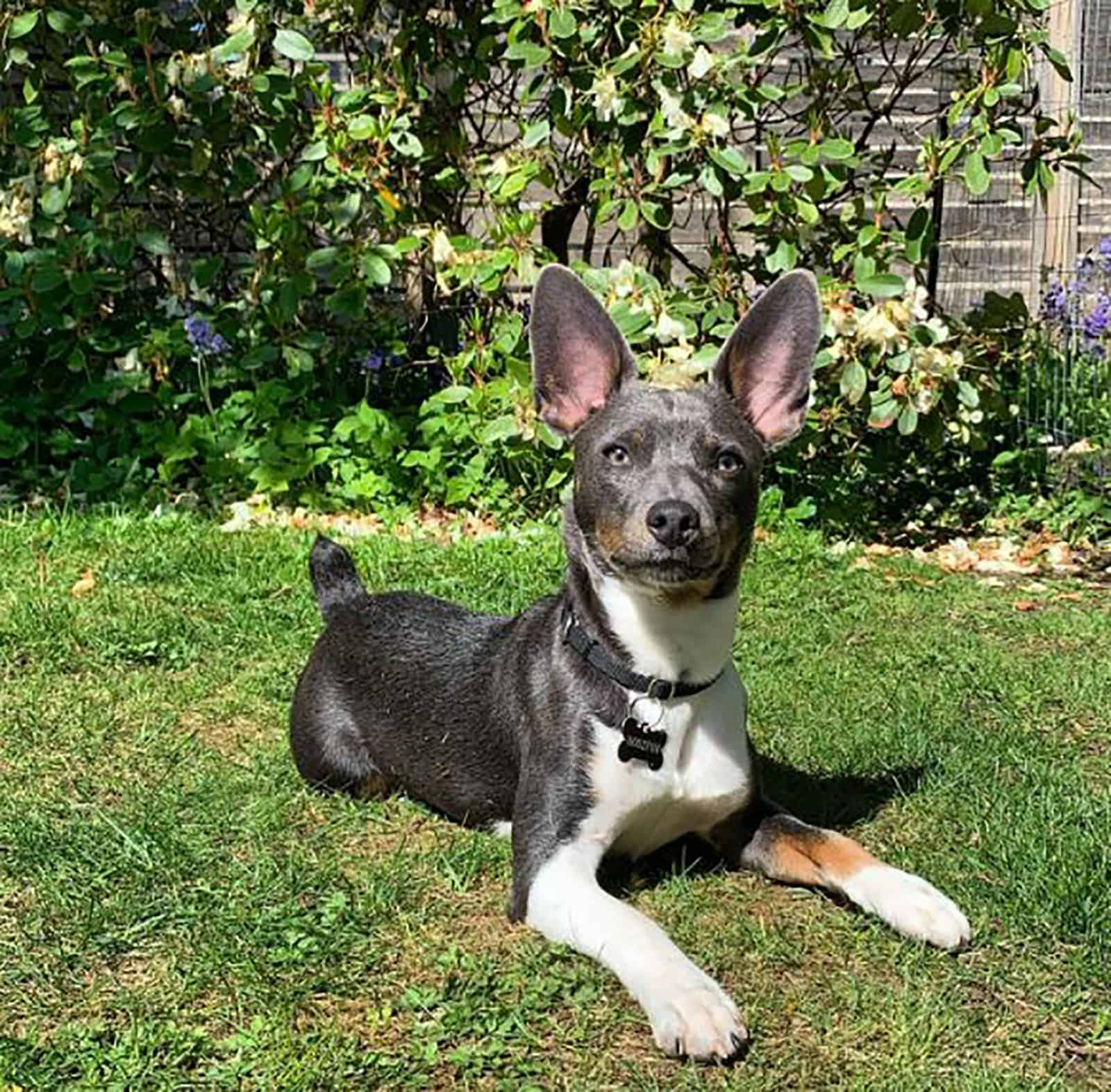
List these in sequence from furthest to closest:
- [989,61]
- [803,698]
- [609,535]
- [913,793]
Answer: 1. [989,61]
2. [803,698]
3. [913,793]
4. [609,535]

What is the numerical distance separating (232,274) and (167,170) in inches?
25.3

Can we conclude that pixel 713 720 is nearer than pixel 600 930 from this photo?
No

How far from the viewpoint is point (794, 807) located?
12.5 feet

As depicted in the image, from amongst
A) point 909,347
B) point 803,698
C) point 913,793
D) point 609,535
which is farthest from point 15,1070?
point 909,347

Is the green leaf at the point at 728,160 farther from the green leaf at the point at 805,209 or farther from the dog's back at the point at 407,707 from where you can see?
the dog's back at the point at 407,707

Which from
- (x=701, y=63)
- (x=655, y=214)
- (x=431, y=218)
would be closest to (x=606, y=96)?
(x=701, y=63)

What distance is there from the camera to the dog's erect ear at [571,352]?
3.43 meters

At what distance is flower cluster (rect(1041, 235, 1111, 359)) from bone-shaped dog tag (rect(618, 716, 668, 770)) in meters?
4.63

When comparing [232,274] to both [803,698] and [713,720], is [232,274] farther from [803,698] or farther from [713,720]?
[713,720]

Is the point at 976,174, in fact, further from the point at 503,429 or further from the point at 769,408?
the point at 769,408

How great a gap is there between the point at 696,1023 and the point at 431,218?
16.7ft

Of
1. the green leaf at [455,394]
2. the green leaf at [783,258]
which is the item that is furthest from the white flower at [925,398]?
the green leaf at [455,394]

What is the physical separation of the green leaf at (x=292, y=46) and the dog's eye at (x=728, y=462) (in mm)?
3988

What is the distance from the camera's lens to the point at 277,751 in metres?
4.16
